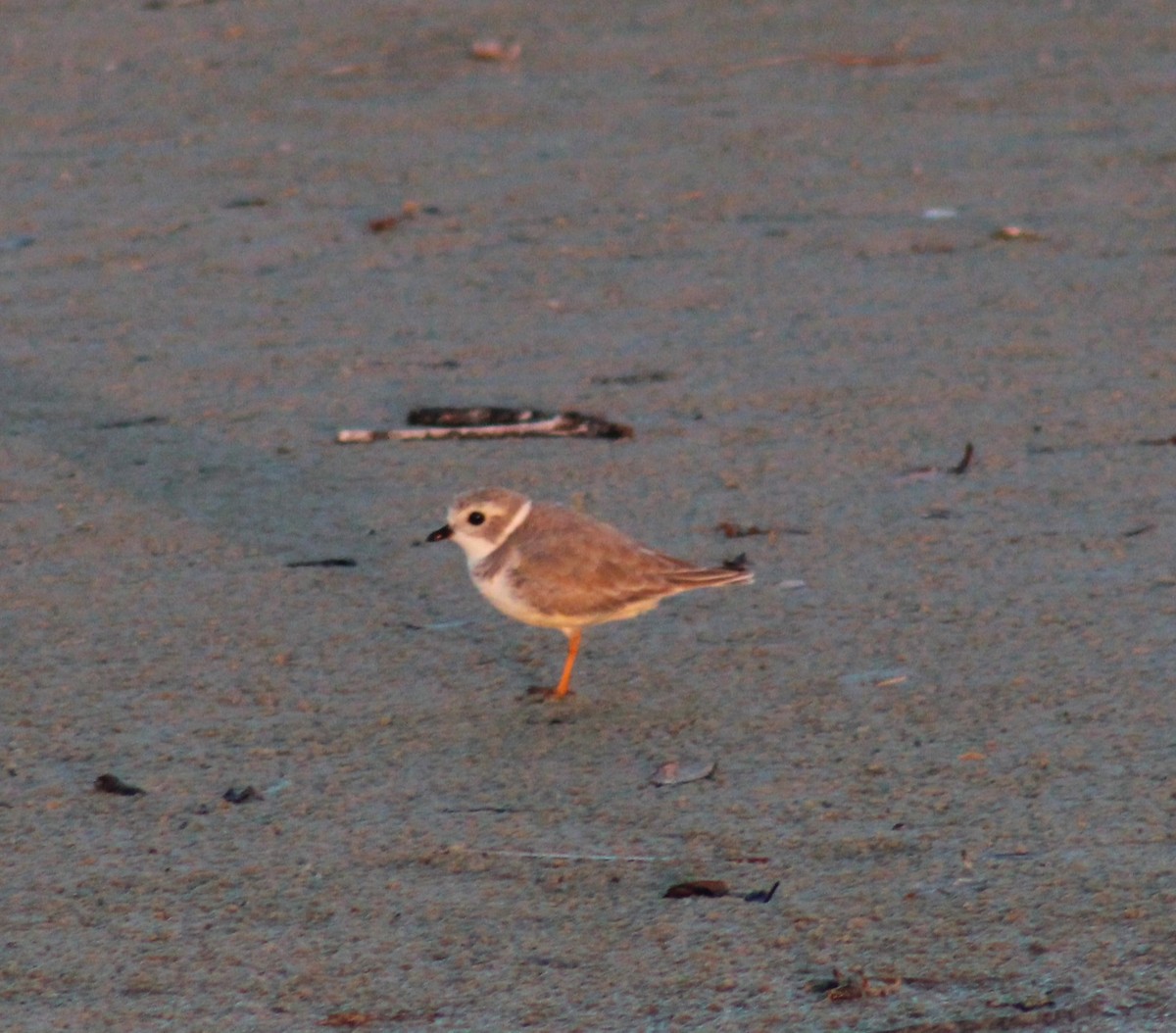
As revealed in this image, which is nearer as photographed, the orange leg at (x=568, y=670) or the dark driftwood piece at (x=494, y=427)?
the orange leg at (x=568, y=670)

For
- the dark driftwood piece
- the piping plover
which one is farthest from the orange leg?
the dark driftwood piece

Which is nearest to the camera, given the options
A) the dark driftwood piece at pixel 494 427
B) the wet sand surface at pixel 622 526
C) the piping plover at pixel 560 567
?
the wet sand surface at pixel 622 526

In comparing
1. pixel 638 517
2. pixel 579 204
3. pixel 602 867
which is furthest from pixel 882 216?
pixel 602 867

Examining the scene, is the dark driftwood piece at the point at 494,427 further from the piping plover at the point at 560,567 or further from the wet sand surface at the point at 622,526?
the piping plover at the point at 560,567

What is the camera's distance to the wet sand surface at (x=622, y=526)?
3387 mm

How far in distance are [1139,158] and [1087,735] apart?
5682mm

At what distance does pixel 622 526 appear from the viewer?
17.6 ft

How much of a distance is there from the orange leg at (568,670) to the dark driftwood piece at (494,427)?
155cm

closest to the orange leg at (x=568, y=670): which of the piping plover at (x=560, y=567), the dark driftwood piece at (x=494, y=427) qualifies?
the piping plover at (x=560, y=567)

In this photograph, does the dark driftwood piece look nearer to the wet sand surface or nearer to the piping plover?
the wet sand surface

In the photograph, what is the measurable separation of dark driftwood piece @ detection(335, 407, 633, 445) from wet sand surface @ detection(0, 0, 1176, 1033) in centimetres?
7

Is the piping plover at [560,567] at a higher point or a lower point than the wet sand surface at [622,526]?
higher

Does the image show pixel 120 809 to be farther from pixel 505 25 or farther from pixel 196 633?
pixel 505 25

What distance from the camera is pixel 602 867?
11.9ft
